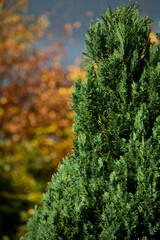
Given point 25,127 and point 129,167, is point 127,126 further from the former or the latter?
point 25,127

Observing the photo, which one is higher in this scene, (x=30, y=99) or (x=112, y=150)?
(x=30, y=99)

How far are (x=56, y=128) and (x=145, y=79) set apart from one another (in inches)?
259

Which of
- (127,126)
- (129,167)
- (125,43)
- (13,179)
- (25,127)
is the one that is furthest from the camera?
(25,127)

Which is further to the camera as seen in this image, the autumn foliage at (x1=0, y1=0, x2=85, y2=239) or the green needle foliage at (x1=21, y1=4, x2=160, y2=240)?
the autumn foliage at (x1=0, y1=0, x2=85, y2=239)

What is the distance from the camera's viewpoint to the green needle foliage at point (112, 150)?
291 cm

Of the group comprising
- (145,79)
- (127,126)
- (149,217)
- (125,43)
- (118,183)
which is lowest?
(149,217)

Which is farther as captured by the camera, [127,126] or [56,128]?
[56,128]

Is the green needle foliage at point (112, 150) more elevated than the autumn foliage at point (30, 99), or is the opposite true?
the autumn foliage at point (30, 99)

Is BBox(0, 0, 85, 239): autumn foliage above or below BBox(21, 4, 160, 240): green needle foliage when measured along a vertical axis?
above

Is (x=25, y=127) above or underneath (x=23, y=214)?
above

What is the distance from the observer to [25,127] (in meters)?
9.19

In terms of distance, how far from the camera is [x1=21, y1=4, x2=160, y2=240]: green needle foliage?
291cm

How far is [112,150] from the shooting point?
335cm

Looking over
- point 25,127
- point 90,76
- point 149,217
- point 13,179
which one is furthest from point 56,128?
point 149,217
